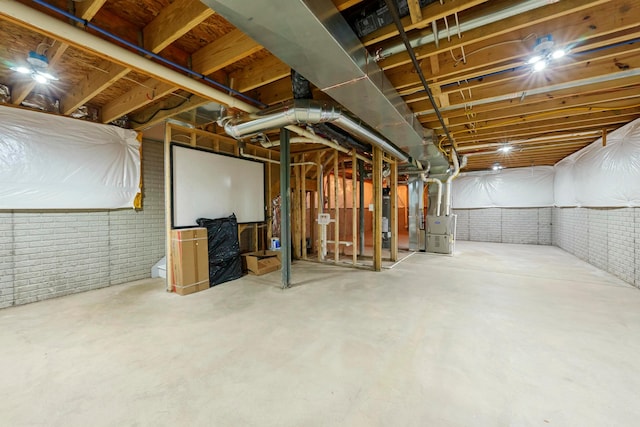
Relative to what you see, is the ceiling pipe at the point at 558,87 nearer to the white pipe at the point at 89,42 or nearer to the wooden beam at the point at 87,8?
the white pipe at the point at 89,42

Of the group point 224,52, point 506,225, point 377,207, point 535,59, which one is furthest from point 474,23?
point 506,225

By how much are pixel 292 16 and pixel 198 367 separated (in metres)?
2.33

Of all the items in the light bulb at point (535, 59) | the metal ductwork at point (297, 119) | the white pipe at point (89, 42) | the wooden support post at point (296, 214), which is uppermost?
the light bulb at point (535, 59)

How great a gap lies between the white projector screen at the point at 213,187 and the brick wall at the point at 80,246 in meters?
0.96

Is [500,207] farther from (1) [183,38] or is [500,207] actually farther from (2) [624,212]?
(1) [183,38]

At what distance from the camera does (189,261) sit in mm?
3406

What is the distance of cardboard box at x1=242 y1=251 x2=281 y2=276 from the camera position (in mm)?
4289

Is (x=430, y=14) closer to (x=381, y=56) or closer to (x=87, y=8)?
(x=381, y=56)

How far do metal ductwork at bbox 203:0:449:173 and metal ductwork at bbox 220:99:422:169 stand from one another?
292 millimetres

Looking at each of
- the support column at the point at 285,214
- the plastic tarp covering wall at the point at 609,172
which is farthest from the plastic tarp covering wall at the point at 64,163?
the plastic tarp covering wall at the point at 609,172

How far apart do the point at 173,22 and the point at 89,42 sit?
580 mm

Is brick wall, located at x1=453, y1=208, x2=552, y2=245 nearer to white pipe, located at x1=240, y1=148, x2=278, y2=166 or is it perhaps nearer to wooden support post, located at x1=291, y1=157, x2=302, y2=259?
wooden support post, located at x1=291, y1=157, x2=302, y2=259

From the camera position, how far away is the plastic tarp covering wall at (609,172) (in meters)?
3.57

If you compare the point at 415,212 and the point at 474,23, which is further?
the point at 415,212
